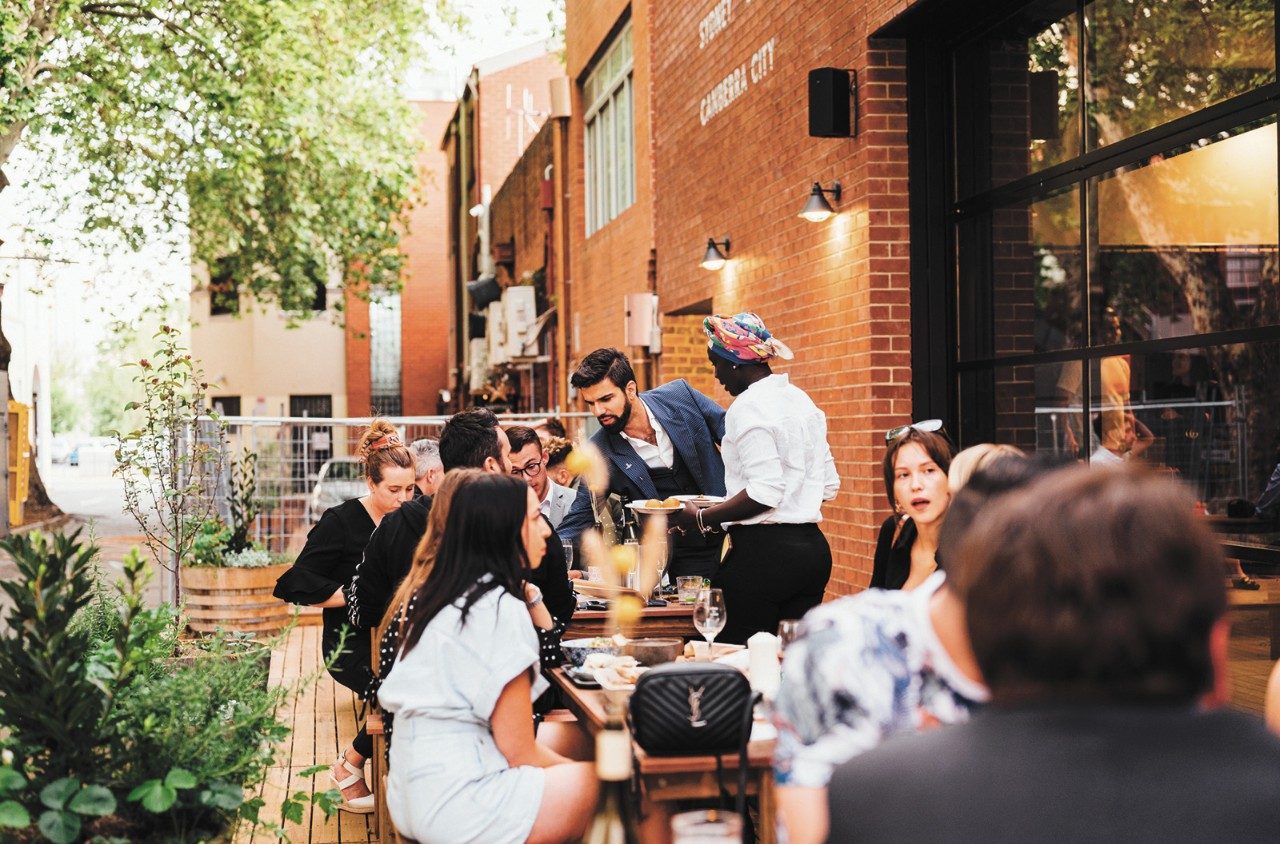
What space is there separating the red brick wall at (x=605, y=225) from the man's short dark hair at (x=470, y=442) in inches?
256

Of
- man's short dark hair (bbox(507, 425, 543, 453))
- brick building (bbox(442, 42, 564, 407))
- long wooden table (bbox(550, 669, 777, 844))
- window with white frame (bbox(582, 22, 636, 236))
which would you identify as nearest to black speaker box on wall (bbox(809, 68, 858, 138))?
man's short dark hair (bbox(507, 425, 543, 453))

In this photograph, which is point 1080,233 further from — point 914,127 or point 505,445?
point 505,445

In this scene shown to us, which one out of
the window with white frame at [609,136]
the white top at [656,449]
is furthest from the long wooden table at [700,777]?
the window with white frame at [609,136]

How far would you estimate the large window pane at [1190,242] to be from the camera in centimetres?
473

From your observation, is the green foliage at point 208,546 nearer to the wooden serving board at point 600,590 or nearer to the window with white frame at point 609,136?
A: the wooden serving board at point 600,590

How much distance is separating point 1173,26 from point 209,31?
44.2ft

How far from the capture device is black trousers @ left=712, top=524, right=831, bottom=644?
4746 millimetres

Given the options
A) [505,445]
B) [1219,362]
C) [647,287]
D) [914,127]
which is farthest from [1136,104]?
[647,287]

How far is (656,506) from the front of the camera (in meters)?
4.94

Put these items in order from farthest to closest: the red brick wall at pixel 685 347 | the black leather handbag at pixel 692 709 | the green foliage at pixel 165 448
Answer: the red brick wall at pixel 685 347 < the green foliage at pixel 165 448 < the black leather handbag at pixel 692 709

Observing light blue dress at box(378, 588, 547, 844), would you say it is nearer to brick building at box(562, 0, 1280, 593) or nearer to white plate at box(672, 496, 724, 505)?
white plate at box(672, 496, 724, 505)

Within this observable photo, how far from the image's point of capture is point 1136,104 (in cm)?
528

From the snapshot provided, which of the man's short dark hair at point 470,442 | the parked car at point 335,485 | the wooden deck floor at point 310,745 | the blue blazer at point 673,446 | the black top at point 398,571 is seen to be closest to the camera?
the black top at point 398,571

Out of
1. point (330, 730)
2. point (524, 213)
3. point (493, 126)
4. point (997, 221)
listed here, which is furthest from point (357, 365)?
point (997, 221)
